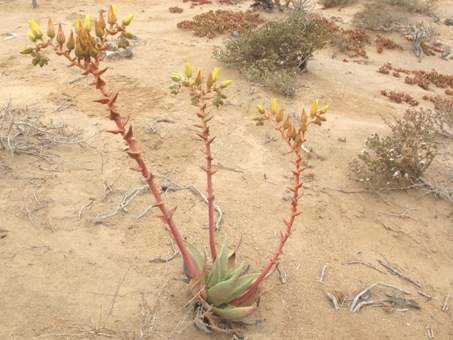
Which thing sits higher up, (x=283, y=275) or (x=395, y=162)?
(x=395, y=162)

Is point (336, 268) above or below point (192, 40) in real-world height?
below

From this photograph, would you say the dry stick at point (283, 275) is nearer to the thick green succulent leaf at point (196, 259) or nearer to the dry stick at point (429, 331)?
the thick green succulent leaf at point (196, 259)

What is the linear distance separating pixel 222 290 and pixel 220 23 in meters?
8.41

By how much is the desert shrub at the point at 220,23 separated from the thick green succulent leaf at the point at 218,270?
748 cm

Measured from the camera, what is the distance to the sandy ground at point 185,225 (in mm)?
2881

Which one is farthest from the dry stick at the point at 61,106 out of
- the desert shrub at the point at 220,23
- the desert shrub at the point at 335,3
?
the desert shrub at the point at 335,3

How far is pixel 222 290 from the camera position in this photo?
→ 2.59m

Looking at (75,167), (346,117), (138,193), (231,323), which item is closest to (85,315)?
(231,323)

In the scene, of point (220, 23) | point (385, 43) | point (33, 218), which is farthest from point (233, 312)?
point (385, 43)

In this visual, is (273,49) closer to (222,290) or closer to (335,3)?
(222,290)

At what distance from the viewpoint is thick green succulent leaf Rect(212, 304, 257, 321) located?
2.59m

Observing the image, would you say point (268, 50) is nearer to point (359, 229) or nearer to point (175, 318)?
point (359, 229)

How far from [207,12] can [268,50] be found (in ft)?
15.9

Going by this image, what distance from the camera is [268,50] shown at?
6.95 meters
